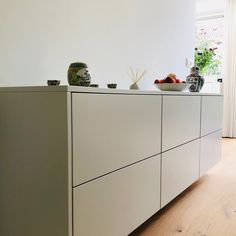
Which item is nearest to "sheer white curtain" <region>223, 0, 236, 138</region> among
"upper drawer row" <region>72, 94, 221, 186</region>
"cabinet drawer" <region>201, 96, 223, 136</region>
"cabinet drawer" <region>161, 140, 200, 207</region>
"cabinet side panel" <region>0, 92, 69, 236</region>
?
"cabinet drawer" <region>201, 96, 223, 136</region>

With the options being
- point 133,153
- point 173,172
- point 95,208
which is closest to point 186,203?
point 173,172

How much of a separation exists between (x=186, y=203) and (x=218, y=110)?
1.08 metres

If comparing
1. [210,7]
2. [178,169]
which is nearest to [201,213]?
[178,169]

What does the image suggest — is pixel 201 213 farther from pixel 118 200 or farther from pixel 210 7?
pixel 210 7

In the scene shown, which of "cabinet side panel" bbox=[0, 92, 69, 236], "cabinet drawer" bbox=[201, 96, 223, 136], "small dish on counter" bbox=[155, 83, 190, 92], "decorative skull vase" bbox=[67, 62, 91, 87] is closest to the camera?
"cabinet side panel" bbox=[0, 92, 69, 236]

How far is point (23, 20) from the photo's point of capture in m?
1.41

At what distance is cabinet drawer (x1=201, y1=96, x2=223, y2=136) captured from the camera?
2238 millimetres

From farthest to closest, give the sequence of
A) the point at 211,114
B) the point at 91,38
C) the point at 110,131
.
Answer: the point at 211,114 < the point at 91,38 < the point at 110,131

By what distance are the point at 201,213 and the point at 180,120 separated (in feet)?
2.02

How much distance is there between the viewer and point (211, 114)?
242 centimetres

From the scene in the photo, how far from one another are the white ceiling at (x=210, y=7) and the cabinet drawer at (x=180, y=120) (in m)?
3.36

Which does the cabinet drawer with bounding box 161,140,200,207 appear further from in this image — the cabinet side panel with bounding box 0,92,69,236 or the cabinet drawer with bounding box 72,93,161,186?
the cabinet side panel with bounding box 0,92,69,236

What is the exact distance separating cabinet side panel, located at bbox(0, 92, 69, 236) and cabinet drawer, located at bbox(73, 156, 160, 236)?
9 centimetres

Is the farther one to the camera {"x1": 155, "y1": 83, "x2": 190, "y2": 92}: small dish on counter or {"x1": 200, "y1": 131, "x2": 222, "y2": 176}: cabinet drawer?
{"x1": 200, "y1": 131, "x2": 222, "y2": 176}: cabinet drawer
